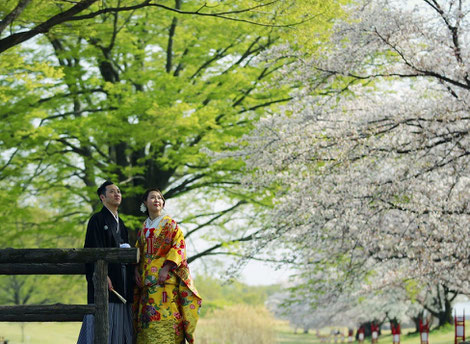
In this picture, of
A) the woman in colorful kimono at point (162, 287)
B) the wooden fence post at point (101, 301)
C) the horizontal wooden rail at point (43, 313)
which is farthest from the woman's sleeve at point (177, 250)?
the horizontal wooden rail at point (43, 313)

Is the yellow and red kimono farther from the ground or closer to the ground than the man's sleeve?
closer to the ground

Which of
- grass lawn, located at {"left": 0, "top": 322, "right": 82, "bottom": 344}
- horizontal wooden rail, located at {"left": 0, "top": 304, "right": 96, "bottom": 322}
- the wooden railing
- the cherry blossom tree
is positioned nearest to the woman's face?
the wooden railing

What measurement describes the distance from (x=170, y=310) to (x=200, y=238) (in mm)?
10886

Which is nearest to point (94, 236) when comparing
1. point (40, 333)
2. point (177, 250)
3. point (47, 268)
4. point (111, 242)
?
point (111, 242)

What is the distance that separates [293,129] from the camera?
31.5 ft

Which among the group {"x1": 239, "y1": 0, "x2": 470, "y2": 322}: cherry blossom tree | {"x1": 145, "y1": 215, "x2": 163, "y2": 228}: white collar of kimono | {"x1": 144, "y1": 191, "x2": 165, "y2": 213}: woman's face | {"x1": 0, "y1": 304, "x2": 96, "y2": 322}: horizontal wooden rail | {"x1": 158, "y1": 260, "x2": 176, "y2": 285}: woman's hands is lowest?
{"x1": 0, "y1": 304, "x2": 96, "y2": 322}: horizontal wooden rail

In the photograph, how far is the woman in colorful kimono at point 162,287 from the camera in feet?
16.7

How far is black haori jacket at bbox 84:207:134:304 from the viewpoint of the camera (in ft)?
16.3

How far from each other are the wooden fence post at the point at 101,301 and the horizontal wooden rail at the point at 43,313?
14 cm

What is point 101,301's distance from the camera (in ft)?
14.9

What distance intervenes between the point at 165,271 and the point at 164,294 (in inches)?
7.9

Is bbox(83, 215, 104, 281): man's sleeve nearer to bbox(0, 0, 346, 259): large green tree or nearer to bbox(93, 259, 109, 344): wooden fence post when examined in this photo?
bbox(93, 259, 109, 344): wooden fence post

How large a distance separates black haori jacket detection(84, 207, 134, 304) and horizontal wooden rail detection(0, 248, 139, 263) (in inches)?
16.0

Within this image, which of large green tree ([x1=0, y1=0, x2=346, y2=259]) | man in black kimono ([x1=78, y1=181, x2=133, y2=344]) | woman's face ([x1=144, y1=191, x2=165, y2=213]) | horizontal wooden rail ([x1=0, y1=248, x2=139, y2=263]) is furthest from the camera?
large green tree ([x1=0, y1=0, x2=346, y2=259])
